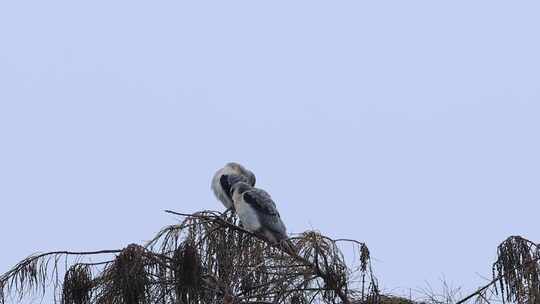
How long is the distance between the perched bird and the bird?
32 centimetres

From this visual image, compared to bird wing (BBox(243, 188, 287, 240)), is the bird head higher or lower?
higher

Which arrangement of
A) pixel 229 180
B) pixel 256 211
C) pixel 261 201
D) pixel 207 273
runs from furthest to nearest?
pixel 229 180 < pixel 261 201 < pixel 256 211 < pixel 207 273

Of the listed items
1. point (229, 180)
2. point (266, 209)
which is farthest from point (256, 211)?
point (229, 180)

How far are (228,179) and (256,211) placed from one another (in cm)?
135

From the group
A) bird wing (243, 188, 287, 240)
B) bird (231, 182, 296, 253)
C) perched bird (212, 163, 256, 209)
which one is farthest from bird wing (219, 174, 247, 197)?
bird wing (243, 188, 287, 240)

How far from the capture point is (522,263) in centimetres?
581

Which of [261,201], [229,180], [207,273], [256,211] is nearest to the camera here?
[207,273]

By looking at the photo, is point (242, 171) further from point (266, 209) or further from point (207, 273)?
point (207, 273)

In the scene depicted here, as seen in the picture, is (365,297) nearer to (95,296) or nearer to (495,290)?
(495,290)

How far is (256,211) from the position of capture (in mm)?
9109

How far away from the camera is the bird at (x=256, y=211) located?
8.48 metres

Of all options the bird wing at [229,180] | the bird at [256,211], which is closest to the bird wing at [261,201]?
the bird at [256,211]

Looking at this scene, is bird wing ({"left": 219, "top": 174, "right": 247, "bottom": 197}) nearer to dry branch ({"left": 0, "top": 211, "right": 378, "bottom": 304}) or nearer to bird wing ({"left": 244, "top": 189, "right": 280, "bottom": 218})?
bird wing ({"left": 244, "top": 189, "right": 280, "bottom": 218})

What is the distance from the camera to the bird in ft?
27.8
